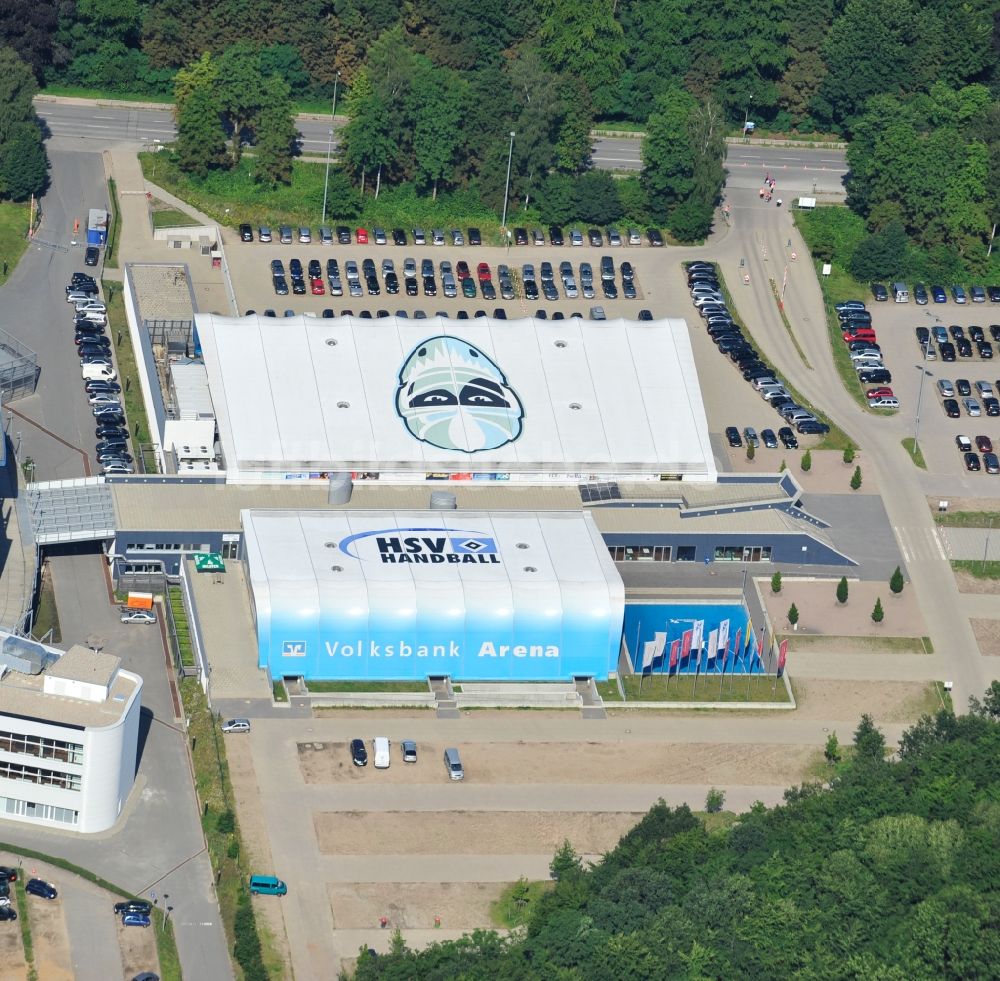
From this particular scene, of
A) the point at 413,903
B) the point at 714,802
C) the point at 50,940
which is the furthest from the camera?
the point at 714,802

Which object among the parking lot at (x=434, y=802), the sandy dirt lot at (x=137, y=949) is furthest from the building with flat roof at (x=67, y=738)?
the sandy dirt lot at (x=137, y=949)

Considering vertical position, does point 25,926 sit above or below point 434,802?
below

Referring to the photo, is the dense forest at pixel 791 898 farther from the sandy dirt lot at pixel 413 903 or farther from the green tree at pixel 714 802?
the green tree at pixel 714 802

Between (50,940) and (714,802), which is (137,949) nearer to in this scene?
(50,940)

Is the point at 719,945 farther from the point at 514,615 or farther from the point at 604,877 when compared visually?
the point at 514,615

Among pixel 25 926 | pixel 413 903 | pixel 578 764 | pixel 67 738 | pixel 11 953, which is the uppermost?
pixel 67 738

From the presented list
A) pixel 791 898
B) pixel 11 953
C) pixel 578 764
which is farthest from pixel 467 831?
pixel 11 953

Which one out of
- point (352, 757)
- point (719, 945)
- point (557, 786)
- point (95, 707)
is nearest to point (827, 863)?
point (719, 945)
